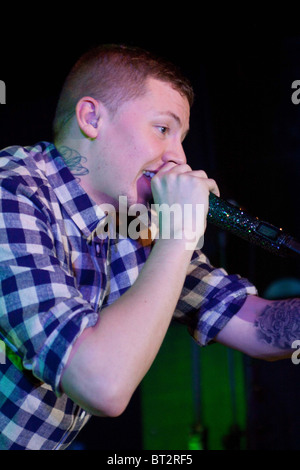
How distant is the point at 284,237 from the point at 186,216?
303 millimetres

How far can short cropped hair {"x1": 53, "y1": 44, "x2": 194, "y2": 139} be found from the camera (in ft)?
4.74

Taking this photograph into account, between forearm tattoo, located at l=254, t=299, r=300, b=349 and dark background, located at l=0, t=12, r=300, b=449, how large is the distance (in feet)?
4.33

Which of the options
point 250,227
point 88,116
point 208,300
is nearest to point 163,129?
point 88,116

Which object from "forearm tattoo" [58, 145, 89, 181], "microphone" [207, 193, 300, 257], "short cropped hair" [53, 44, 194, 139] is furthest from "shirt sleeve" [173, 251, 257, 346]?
"short cropped hair" [53, 44, 194, 139]

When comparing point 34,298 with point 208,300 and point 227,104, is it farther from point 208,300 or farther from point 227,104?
point 227,104

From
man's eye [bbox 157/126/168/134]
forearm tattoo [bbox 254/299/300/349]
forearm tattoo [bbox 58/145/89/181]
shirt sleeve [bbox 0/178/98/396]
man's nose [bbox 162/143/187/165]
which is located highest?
man's eye [bbox 157/126/168/134]

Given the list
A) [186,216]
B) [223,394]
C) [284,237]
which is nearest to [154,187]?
[186,216]

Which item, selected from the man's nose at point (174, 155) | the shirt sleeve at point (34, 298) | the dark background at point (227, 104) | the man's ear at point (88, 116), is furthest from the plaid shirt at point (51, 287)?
the dark background at point (227, 104)

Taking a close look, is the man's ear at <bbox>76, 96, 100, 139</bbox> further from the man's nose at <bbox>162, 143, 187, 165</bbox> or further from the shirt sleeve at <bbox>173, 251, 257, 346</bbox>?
the shirt sleeve at <bbox>173, 251, 257, 346</bbox>

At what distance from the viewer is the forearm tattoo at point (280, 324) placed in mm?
1368

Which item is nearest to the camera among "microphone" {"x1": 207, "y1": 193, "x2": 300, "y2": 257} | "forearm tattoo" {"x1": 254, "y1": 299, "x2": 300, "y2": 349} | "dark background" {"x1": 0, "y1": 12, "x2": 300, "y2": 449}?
"microphone" {"x1": 207, "y1": 193, "x2": 300, "y2": 257}

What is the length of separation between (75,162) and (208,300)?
0.67 m

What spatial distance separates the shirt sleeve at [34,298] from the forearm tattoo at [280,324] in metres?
0.70

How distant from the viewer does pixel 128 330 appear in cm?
91
